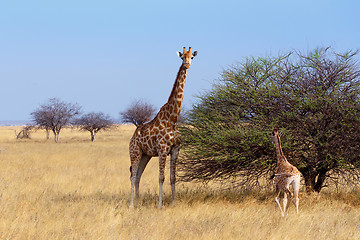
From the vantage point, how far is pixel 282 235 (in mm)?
6703

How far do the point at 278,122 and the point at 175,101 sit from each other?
2.57m

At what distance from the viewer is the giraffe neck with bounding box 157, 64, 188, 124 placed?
8.93 m

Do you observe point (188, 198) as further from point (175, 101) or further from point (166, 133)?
point (175, 101)

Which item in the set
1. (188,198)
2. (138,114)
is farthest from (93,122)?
(188,198)

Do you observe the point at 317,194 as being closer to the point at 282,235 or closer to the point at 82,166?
the point at 282,235

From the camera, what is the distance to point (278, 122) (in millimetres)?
9414

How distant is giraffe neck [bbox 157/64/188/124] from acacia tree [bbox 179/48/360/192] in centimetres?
87

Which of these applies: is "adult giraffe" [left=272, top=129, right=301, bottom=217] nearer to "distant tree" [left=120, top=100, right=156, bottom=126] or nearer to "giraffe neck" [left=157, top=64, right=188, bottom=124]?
"giraffe neck" [left=157, top=64, right=188, bottom=124]

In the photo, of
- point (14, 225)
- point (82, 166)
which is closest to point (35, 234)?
point (14, 225)

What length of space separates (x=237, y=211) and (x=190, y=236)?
7.52 ft

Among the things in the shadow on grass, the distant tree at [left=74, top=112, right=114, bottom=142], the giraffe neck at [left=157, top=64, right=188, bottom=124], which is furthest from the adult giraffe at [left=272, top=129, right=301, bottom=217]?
the distant tree at [left=74, top=112, right=114, bottom=142]

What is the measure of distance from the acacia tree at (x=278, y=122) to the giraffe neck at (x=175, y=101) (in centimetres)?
87

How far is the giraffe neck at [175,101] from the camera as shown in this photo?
29.3 feet

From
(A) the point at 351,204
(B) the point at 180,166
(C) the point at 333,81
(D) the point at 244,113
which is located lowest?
(A) the point at 351,204
